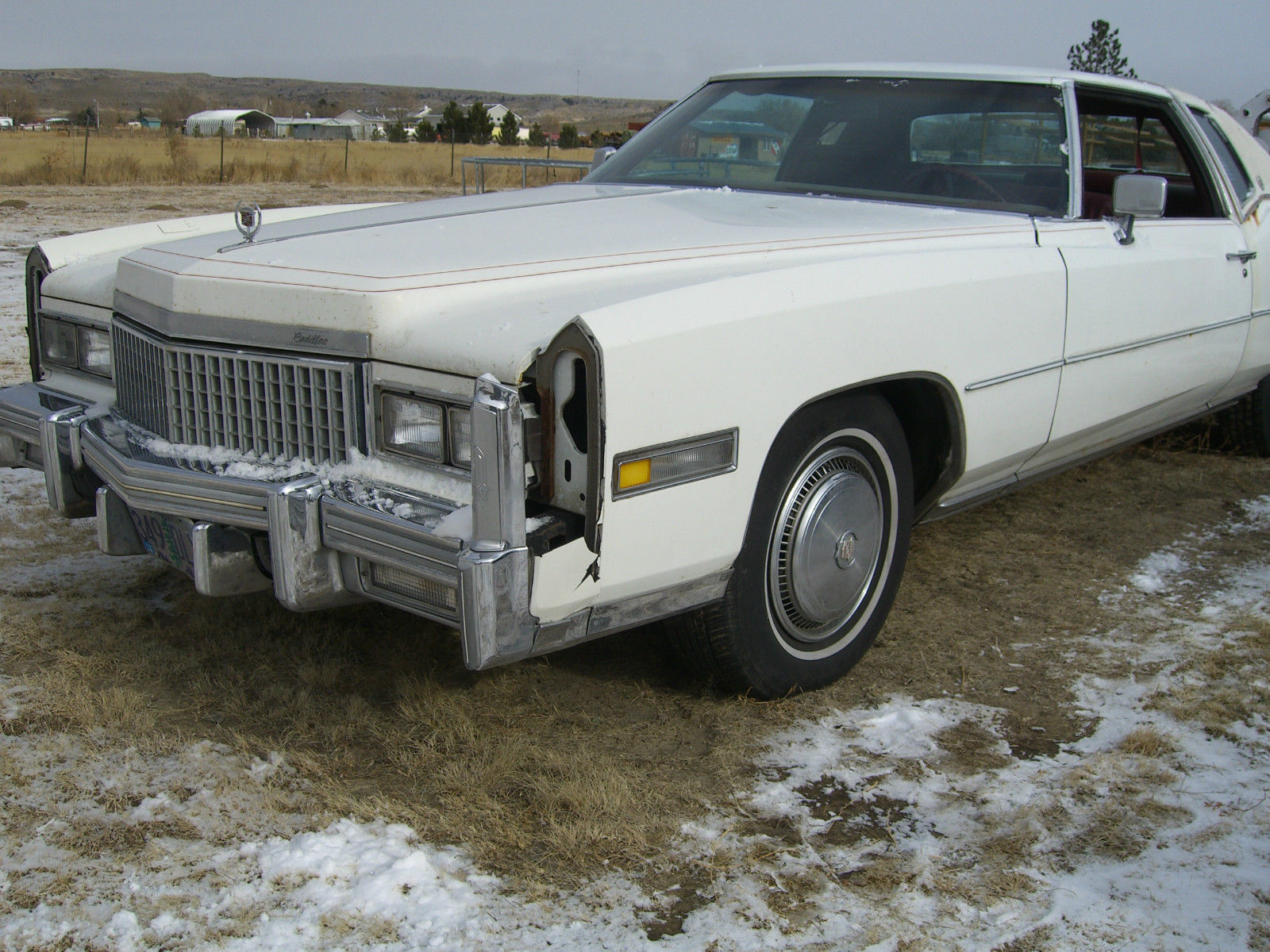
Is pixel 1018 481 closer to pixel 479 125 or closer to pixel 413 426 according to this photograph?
pixel 413 426

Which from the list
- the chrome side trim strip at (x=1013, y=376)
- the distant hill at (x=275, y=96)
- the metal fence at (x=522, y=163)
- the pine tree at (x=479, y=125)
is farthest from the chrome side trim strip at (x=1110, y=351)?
the distant hill at (x=275, y=96)

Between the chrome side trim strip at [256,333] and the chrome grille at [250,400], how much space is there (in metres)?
0.03

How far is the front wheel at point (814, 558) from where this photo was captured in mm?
2621

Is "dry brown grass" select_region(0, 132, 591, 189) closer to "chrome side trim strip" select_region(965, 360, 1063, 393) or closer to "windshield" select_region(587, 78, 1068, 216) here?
"windshield" select_region(587, 78, 1068, 216)

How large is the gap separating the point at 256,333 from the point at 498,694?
1.05m

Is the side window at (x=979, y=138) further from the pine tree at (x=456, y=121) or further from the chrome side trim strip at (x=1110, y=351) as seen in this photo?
the pine tree at (x=456, y=121)

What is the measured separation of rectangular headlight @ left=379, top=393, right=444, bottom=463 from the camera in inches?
92.2

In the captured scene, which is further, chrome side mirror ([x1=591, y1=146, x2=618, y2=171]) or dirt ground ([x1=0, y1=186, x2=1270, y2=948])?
→ chrome side mirror ([x1=591, y1=146, x2=618, y2=171])

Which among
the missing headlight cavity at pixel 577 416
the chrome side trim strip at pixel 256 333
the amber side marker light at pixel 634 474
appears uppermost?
the chrome side trim strip at pixel 256 333

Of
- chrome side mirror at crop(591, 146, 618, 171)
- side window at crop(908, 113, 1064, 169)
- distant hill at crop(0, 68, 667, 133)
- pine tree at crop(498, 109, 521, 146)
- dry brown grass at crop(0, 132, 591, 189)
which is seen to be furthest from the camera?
distant hill at crop(0, 68, 667, 133)

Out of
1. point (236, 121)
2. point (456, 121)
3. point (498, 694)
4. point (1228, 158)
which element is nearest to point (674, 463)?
point (498, 694)

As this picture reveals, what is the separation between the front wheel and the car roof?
1427 millimetres

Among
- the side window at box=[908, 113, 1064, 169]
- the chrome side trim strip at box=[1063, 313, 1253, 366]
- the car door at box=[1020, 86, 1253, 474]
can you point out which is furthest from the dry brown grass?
the side window at box=[908, 113, 1064, 169]

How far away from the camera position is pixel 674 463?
2275 mm
